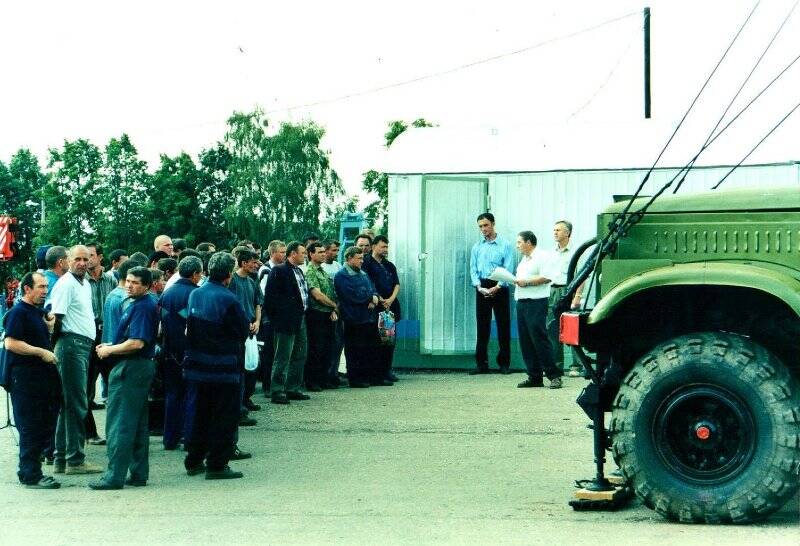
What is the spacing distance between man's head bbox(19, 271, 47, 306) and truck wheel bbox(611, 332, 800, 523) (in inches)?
175

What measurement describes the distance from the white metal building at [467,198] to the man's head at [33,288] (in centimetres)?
870

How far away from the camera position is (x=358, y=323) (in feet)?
55.0

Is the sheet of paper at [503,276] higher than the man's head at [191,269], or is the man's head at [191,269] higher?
the man's head at [191,269]

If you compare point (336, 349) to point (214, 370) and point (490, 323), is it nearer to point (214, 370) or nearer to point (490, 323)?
point (490, 323)

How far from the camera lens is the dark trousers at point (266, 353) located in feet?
50.8

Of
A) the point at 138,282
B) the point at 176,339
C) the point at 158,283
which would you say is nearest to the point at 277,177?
the point at 158,283

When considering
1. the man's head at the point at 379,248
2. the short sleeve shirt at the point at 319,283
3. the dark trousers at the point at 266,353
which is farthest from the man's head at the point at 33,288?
the man's head at the point at 379,248

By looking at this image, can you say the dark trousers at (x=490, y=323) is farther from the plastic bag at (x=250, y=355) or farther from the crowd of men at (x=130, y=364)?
the plastic bag at (x=250, y=355)

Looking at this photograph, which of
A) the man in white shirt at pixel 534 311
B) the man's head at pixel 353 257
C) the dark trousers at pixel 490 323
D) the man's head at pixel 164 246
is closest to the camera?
the man's head at pixel 164 246

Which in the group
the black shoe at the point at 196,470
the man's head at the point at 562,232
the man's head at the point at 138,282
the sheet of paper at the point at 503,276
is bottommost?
the black shoe at the point at 196,470

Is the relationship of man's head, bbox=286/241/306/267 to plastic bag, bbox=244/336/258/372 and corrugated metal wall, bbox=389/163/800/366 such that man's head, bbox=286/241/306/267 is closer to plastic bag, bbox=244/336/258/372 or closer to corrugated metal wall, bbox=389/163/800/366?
plastic bag, bbox=244/336/258/372

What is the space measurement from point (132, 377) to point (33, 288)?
0.99 meters

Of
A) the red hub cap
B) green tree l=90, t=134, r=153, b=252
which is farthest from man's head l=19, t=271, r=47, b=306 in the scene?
green tree l=90, t=134, r=153, b=252

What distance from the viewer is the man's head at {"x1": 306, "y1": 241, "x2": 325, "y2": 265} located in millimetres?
16203
